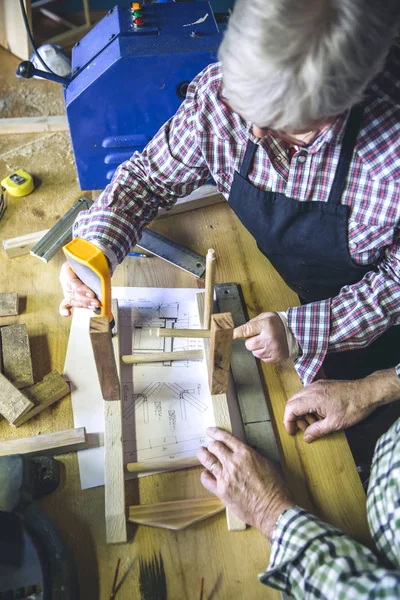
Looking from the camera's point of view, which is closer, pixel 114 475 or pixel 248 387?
pixel 114 475

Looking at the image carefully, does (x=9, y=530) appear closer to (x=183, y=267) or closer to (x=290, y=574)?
(x=290, y=574)

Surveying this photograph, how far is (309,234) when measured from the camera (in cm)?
115

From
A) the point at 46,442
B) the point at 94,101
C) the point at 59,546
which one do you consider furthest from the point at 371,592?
the point at 94,101

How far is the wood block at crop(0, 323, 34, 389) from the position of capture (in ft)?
3.67

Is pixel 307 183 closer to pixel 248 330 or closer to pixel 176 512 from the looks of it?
pixel 248 330

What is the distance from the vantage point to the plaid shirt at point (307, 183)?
101 centimetres

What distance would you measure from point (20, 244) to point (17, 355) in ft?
1.13

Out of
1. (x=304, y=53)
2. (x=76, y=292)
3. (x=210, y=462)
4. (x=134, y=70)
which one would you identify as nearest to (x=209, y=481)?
(x=210, y=462)

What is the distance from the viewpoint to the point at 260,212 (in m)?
1.19

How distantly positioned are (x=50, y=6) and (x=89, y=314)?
6.56 feet

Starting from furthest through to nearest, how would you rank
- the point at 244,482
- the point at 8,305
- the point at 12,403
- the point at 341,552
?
the point at 8,305 < the point at 12,403 < the point at 244,482 < the point at 341,552

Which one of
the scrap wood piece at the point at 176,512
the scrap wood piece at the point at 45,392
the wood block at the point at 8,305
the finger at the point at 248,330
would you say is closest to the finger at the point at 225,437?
the scrap wood piece at the point at 176,512

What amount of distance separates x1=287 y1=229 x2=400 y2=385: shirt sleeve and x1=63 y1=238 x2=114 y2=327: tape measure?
16.9 inches

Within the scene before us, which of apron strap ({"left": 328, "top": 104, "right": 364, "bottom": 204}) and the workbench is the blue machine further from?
apron strap ({"left": 328, "top": 104, "right": 364, "bottom": 204})
